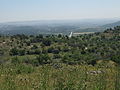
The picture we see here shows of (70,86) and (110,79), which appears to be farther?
(110,79)

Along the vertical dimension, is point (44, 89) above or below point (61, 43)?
above

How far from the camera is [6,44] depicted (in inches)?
3752

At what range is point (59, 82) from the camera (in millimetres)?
6285

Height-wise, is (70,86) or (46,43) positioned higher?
(70,86)

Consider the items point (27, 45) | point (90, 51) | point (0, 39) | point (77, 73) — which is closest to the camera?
point (77, 73)

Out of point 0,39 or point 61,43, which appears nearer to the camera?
point 61,43

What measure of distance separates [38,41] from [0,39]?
15.9 m

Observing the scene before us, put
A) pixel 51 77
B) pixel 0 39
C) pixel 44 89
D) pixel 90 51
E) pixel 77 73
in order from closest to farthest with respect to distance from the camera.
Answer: pixel 44 89
pixel 77 73
pixel 51 77
pixel 90 51
pixel 0 39

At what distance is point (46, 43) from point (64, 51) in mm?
14096

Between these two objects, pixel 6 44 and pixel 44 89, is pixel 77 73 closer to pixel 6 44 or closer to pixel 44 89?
pixel 44 89

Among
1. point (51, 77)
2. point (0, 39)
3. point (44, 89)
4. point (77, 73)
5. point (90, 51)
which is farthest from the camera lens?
point (0, 39)

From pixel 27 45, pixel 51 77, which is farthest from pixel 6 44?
pixel 51 77

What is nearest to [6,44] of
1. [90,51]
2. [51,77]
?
[90,51]

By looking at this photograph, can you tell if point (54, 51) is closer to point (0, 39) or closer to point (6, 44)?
point (6, 44)
